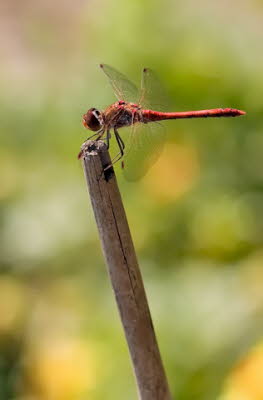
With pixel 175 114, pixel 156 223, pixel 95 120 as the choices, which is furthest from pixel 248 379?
pixel 156 223

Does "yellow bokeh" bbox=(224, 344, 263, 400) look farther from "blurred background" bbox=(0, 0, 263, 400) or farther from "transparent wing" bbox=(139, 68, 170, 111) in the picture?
"transparent wing" bbox=(139, 68, 170, 111)

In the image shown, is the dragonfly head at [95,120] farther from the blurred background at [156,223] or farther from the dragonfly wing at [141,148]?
the blurred background at [156,223]

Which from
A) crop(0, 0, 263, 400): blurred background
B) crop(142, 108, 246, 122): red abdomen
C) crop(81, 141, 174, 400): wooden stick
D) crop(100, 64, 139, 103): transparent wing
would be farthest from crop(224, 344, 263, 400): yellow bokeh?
crop(81, 141, 174, 400): wooden stick

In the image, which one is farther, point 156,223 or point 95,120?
point 156,223

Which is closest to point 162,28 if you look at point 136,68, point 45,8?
point 136,68

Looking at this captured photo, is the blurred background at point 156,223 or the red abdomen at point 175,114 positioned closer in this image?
the red abdomen at point 175,114

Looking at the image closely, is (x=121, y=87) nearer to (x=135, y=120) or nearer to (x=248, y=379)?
(x=135, y=120)

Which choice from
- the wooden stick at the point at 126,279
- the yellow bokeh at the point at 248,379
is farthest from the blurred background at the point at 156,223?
the wooden stick at the point at 126,279
